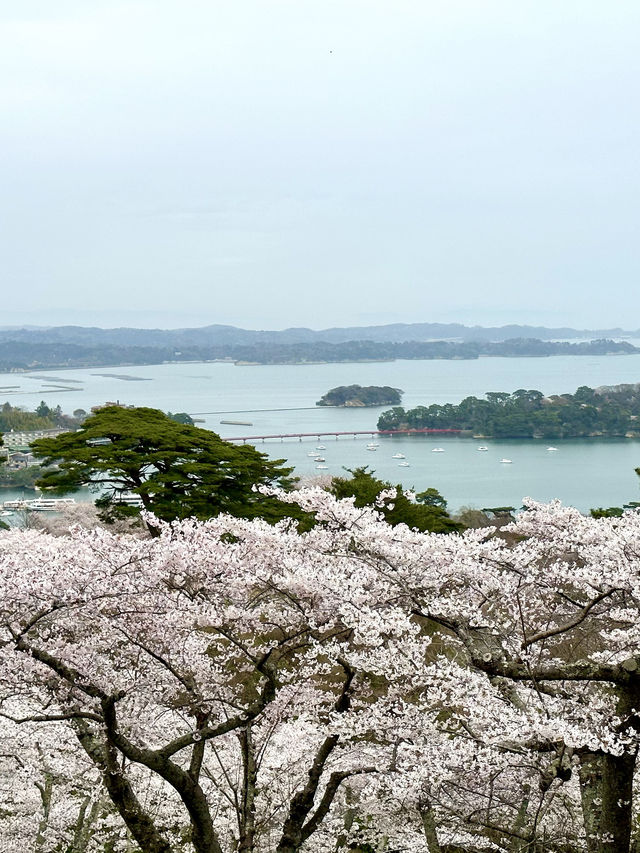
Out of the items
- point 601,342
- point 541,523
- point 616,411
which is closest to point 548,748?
point 541,523

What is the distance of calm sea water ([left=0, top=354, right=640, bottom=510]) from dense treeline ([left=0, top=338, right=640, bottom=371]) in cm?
196

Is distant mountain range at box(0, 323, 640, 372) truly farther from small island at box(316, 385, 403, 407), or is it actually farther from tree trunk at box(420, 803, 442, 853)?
tree trunk at box(420, 803, 442, 853)

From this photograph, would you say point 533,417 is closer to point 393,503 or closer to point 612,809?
point 393,503

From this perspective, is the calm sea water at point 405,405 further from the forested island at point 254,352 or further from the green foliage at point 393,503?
the green foliage at point 393,503

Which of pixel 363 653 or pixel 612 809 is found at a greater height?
pixel 363 653

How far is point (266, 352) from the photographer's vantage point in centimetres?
14838

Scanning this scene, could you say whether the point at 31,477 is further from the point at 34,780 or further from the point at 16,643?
the point at 16,643

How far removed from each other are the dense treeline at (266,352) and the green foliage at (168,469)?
406 feet

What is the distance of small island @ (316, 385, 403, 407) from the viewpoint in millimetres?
83062

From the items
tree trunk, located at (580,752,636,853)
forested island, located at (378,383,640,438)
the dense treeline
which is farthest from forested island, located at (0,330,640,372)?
tree trunk, located at (580,752,636,853)

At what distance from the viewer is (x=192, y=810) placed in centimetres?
482

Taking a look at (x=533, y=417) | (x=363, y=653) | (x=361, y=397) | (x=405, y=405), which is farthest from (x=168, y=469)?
(x=361, y=397)

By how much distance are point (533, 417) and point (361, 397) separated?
27.4 metres

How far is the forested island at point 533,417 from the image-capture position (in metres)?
60.1
